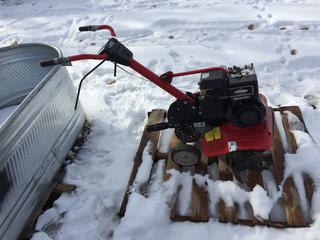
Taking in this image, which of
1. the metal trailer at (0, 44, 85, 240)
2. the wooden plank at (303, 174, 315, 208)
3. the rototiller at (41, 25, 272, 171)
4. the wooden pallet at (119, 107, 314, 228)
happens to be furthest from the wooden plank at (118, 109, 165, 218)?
the wooden plank at (303, 174, 315, 208)

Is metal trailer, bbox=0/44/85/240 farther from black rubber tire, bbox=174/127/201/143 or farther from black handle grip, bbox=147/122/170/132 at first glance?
black rubber tire, bbox=174/127/201/143

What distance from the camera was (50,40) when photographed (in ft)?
15.4

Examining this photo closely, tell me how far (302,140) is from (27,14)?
4.72 metres

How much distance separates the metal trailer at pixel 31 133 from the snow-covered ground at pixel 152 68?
0.16 meters

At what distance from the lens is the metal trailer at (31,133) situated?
2.04 m

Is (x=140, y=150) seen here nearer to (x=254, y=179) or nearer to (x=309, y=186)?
(x=254, y=179)

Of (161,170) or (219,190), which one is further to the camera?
(161,170)

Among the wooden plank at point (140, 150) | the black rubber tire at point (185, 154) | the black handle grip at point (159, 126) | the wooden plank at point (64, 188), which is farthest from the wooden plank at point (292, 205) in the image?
the wooden plank at point (64, 188)

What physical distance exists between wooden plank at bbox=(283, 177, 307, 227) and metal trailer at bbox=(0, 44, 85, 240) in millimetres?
1495

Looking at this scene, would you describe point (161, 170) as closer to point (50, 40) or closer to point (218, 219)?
point (218, 219)

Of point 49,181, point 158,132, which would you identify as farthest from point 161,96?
point 49,181

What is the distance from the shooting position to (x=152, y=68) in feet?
12.0

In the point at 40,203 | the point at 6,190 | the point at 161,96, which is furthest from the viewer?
the point at 161,96

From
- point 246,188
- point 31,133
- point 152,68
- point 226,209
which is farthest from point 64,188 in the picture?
point 152,68
